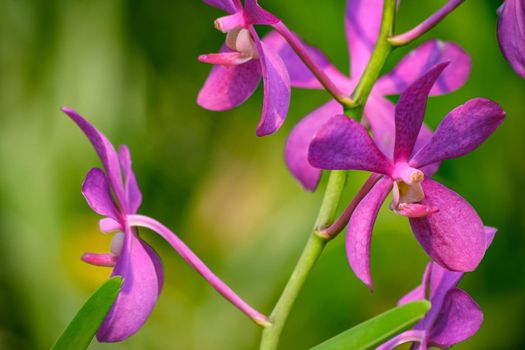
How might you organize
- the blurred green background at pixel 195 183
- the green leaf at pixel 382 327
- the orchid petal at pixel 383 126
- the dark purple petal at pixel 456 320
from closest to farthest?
the green leaf at pixel 382 327 < the dark purple petal at pixel 456 320 < the orchid petal at pixel 383 126 < the blurred green background at pixel 195 183

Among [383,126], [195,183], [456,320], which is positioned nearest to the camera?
[456,320]

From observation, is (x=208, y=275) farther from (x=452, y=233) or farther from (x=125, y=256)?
(x=452, y=233)

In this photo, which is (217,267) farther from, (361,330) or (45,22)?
(361,330)

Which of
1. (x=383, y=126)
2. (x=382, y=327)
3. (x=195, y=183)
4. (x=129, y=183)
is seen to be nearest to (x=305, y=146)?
(x=383, y=126)

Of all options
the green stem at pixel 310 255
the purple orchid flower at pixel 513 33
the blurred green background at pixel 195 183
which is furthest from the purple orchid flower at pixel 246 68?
the blurred green background at pixel 195 183

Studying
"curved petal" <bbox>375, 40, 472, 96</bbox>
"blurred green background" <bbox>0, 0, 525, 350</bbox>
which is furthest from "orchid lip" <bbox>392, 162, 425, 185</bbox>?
"blurred green background" <bbox>0, 0, 525, 350</bbox>

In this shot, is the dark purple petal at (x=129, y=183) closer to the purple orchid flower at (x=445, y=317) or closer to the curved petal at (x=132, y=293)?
the curved petal at (x=132, y=293)
